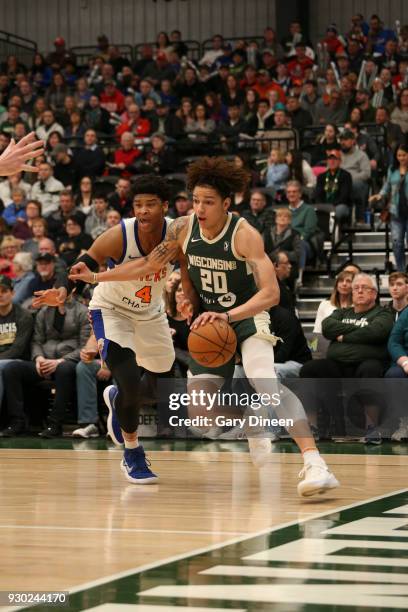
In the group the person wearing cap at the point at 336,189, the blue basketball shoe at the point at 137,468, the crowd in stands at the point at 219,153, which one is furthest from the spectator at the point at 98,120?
the blue basketball shoe at the point at 137,468

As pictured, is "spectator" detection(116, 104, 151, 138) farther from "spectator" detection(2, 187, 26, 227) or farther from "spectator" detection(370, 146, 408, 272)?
"spectator" detection(370, 146, 408, 272)

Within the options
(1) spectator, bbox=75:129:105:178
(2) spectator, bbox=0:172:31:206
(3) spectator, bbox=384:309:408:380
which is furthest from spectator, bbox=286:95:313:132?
(3) spectator, bbox=384:309:408:380

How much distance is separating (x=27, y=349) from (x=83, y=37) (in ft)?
48.2

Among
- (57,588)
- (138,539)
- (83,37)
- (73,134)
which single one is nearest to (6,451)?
(138,539)

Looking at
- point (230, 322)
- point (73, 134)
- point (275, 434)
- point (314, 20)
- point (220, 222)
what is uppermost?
point (314, 20)

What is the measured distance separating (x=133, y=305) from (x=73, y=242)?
6.36 metres

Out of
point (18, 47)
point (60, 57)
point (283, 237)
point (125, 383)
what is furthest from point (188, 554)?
point (18, 47)

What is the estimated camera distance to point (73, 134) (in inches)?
715

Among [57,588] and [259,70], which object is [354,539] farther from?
[259,70]

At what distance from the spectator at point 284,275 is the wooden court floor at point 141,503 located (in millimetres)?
1847

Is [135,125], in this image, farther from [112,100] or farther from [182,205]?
[182,205]

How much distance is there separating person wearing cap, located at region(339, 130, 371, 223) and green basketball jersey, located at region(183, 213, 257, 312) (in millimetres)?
7390

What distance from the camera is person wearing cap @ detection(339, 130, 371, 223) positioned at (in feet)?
46.1

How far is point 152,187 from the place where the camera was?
689cm
